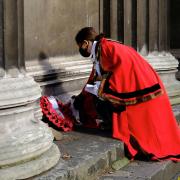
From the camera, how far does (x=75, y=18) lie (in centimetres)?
700

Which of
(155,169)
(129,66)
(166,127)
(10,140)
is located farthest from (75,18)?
(10,140)

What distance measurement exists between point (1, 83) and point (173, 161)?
6.82ft

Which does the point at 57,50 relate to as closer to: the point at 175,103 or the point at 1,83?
the point at 175,103

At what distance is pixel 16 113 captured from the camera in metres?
Answer: 4.06

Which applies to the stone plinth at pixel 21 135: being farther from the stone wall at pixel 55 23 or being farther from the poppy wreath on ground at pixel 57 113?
the stone wall at pixel 55 23

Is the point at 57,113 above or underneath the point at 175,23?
underneath

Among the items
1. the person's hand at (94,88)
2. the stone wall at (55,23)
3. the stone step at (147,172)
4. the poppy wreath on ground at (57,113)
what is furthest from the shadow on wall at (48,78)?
the stone step at (147,172)

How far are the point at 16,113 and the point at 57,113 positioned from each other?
1.56 metres

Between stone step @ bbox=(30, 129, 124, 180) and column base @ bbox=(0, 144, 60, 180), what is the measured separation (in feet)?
0.15

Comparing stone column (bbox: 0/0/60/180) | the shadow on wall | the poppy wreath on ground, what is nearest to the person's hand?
the poppy wreath on ground

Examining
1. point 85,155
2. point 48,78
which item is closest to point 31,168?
point 85,155

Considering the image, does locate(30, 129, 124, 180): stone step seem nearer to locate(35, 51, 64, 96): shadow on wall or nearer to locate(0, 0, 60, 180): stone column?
locate(0, 0, 60, 180): stone column

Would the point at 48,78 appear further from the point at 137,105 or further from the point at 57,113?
the point at 137,105

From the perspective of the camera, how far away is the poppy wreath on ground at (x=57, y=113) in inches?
216
